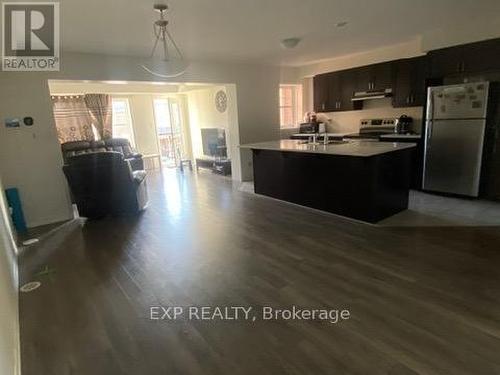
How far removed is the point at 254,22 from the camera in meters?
3.57

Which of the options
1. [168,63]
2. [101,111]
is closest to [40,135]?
[168,63]

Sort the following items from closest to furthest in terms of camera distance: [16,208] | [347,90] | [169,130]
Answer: [16,208], [347,90], [169,130]

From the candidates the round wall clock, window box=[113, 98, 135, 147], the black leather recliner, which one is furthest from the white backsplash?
window box=[113, 98, 135, 147]

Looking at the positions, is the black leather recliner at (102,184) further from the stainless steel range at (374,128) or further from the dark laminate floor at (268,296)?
the stainless steel range at (374,128)

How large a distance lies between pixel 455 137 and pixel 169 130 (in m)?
7.68

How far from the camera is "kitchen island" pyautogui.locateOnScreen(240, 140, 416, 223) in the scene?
12.5ft

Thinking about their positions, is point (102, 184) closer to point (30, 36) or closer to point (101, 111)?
point (30, 36)

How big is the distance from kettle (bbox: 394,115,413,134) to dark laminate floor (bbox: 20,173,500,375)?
2494mm

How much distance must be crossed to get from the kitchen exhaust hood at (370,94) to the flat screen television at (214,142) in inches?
131

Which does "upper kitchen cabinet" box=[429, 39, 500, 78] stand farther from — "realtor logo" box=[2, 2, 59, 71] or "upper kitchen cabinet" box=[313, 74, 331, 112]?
"realtor logo" box=[2, 2, 59, 71]

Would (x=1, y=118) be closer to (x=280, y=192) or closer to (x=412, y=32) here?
(x=280, y=192)

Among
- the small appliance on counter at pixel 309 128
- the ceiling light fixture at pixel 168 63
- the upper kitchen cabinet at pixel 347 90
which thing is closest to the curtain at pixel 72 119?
the ceiling light fixture at pixel 168 63

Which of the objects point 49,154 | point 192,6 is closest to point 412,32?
point 192,6

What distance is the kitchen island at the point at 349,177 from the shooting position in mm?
3801
